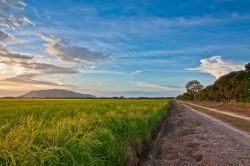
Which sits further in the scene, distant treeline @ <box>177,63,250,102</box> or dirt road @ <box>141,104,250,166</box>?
distant treeline @ <box>177,63,250,102</box>

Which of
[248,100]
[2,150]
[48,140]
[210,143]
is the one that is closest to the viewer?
[2,150]

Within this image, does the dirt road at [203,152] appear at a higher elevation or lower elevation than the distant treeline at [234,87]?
lower

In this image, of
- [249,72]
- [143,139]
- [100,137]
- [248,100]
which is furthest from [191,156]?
[249,72]

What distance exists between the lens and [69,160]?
743cm

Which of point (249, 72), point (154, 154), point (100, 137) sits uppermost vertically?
point (249, 72)

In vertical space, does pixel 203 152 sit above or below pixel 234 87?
below

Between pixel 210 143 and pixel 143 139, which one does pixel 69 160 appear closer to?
pixel 143 139

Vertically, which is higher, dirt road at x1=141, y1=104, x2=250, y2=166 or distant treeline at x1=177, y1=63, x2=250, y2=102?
distant treeline at x1=177, y1=63, x2=250, y2=102

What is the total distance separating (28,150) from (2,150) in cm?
46

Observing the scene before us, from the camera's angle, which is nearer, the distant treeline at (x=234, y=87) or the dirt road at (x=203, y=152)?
the dirt road at (x=203, y=152)

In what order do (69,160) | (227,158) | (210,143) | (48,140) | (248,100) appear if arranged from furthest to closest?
(248,100)
(210,143)
(227,158)
(48,140)
(69,160)

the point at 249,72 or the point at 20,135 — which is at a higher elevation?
the point at 249,72

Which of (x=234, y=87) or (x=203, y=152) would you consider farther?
(x=234, y=87)

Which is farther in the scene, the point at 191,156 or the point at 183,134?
the point at 183,134
